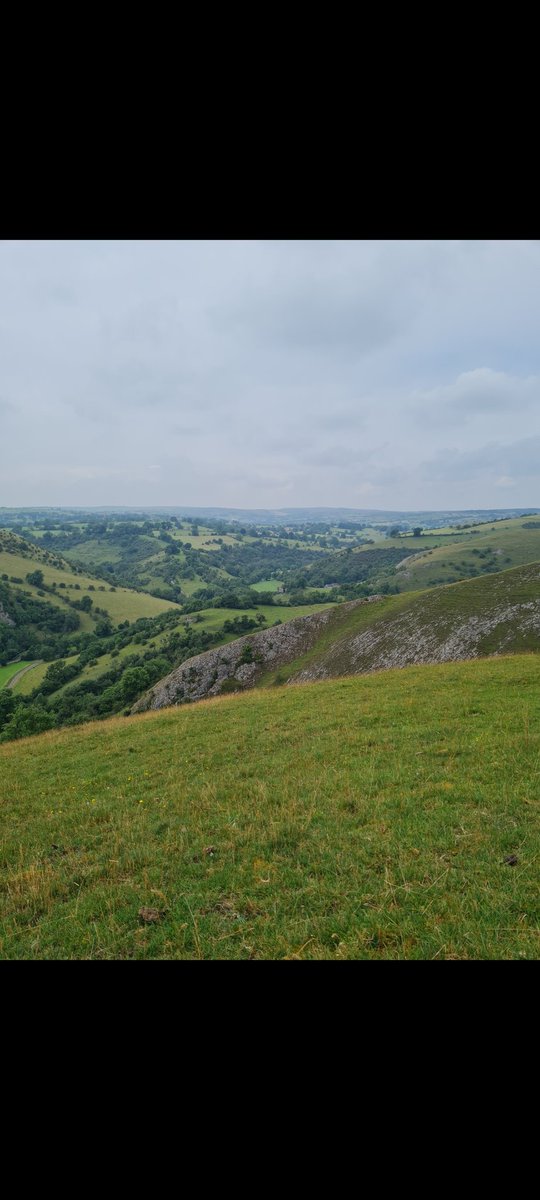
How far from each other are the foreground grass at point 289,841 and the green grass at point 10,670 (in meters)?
97.0

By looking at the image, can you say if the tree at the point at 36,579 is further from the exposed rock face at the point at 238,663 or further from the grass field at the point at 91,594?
the exposed rock face at the point at 238,663

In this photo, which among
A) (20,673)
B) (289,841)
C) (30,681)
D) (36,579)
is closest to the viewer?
(289,841)

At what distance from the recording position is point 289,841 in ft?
18.5

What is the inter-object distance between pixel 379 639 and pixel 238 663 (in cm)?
1914

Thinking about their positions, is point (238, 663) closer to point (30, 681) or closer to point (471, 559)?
point (30, 681)

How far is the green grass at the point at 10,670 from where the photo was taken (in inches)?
3725

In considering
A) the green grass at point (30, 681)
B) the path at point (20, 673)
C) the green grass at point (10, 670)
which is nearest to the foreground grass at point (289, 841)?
the green grass at point (30, 681)

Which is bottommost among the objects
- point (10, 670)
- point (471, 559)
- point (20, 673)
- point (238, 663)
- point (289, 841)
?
point (10, 670)

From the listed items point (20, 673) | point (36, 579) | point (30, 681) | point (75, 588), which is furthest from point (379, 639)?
point (36, 579)
